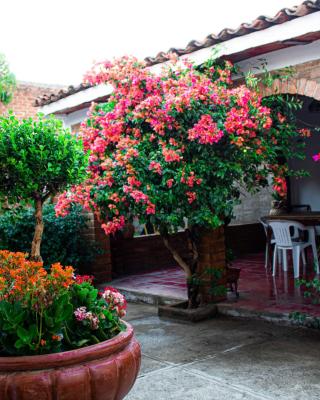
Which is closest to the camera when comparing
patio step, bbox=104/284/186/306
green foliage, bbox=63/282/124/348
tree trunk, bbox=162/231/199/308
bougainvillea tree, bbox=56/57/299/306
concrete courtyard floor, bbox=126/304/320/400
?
green foliage, bbox=63/282/124/348

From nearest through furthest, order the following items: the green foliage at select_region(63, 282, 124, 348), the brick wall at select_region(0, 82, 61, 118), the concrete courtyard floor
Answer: the green foliage at select_region(63, 282, 124, 348), the concrete courtyard floor, the brick wall at select_region(0, 82, 61, 118)

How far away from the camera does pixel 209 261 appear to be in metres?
6.84

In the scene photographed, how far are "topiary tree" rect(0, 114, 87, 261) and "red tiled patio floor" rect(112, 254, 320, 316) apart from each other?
2884 mm

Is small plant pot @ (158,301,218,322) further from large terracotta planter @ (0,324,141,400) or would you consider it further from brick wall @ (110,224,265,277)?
large terracotta planter @ (0,324,141,400)

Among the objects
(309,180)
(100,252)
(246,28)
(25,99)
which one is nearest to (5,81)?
(25,99)

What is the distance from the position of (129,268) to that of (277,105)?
4.44 m

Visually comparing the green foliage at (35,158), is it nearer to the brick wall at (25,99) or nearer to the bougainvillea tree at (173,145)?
the bougainvillea tree at (173,145)

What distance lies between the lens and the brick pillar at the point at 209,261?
269 inches

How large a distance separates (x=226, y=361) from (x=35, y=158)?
245cm

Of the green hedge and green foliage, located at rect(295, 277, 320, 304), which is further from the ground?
the green hedge

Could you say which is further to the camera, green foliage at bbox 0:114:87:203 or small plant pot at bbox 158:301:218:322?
small plant pot at bbox 158:301:218:322

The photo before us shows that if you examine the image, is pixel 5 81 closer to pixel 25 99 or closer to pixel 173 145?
pixel 25 99

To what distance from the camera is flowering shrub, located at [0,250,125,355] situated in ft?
9.68

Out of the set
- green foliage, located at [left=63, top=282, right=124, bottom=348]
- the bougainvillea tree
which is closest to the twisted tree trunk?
the bougainvillea tree
